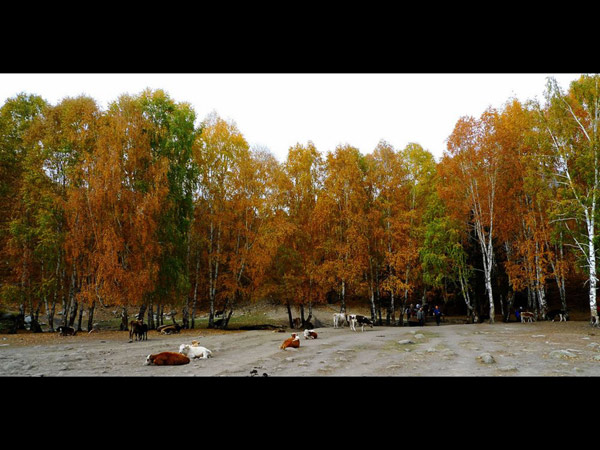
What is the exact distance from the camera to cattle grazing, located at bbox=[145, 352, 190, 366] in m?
9.68

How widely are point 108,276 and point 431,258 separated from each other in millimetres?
22082

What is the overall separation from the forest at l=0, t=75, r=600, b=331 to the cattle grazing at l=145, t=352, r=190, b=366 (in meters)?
10.7

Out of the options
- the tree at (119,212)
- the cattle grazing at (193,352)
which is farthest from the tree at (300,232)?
the cattle grazing at (193,352)

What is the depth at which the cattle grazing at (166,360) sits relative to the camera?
968cm

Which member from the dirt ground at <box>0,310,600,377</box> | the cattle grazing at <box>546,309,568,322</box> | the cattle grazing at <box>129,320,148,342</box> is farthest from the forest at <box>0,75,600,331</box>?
the dirt ground at <box>0,310,600,377</box>

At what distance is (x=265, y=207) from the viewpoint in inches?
1065

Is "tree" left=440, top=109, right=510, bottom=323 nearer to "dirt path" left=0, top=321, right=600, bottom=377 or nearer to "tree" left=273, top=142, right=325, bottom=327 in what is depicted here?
"tree" left=273, top=142, right=325, bottom=327

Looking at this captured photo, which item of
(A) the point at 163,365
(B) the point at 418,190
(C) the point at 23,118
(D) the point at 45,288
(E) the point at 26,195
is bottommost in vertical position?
(A) the point at 163,365

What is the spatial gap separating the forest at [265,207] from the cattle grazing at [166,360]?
10673 mm

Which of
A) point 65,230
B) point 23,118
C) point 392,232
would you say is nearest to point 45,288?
point 65,230

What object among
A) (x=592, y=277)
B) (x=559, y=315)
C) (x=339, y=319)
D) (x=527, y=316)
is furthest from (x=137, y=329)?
(x=559, y=315)

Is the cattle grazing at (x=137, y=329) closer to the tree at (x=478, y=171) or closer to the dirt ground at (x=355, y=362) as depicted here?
the dirt ground at (x=355, y=362)

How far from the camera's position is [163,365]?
972 centimetres

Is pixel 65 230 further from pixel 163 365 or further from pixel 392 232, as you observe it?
pixel 392 232
